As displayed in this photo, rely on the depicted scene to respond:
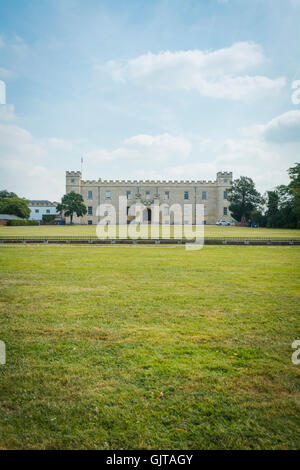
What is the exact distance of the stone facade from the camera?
6284cm

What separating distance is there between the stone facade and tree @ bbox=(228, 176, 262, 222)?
760 centimetres

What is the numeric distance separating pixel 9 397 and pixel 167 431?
1.56 m

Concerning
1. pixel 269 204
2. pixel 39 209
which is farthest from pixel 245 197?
pixel 39 209

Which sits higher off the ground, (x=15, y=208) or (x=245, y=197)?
(x=245, y=197)

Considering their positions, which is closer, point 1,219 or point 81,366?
point 81,366

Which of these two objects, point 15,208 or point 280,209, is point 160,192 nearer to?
point 280,209

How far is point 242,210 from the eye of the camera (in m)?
55.1

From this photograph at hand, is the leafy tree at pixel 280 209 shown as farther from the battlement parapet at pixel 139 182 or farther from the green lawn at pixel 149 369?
the green lawn at pixel 149 369

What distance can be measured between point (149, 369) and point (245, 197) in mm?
56334

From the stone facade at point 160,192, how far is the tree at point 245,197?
760cm

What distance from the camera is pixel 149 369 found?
117 inches

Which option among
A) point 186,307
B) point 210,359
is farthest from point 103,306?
point 210,359
